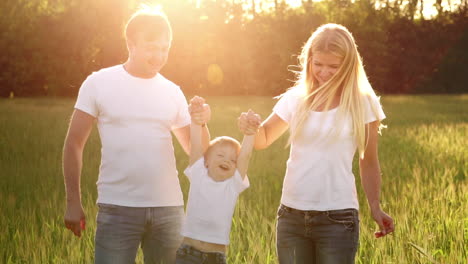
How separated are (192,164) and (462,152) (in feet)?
25.3

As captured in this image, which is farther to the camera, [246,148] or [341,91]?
[341,91]

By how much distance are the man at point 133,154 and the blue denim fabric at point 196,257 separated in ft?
0.47

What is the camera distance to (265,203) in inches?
237

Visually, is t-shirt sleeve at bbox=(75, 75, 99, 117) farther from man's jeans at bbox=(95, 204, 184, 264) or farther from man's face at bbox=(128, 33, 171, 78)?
man's jeans at bbox=(95, 204, 184, 264)

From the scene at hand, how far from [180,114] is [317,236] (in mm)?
934

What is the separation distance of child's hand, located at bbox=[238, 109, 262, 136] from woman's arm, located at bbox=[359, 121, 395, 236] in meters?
0.57

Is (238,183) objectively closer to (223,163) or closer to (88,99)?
(223,163)

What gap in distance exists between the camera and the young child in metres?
2.78

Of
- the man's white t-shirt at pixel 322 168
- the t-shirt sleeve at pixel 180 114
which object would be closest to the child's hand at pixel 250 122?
the man's white t-shirt at pixel 322 168

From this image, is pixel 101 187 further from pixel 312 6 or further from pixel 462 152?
pixel 312 6

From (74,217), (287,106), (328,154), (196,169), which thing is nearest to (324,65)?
(287,106)

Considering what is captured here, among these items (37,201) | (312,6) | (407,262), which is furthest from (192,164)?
(312,6)

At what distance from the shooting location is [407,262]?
416 centimetres

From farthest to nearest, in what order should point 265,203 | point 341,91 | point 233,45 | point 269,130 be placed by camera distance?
1. point 233,45
2. point 265,203
3. point 269,130
4. point 341,91
